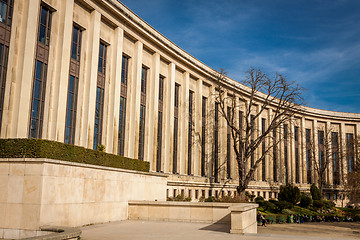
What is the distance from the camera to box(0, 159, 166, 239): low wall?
1467cm

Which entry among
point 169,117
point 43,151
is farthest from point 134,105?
point 43,151

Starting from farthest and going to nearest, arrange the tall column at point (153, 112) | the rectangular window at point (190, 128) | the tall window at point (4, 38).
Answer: the rectangular window at point (190, 128) → the tall column at point (153, 112) → the tall window at point (4, 38)

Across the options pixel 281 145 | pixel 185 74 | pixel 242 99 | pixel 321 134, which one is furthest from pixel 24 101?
pixel 321 134

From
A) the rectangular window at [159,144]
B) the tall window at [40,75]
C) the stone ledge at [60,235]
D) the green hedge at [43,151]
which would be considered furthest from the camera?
the rectangular window at [159,144]

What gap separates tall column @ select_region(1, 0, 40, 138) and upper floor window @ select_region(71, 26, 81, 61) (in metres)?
4.28

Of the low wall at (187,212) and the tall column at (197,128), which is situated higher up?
the tall column at (197,128)

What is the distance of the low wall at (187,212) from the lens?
19.0m

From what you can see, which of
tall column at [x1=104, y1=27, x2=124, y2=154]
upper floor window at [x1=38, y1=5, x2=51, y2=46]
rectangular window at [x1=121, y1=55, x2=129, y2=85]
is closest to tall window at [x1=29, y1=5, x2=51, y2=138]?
upper floor window at [x1=38, y1=5, x2=51, y2=46]

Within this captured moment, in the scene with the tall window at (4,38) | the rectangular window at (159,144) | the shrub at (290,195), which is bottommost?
the shrub at (290,195)

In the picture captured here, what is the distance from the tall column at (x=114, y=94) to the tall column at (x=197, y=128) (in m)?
15.1

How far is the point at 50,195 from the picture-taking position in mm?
15141

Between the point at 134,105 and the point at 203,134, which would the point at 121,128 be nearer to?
the point at 134,105

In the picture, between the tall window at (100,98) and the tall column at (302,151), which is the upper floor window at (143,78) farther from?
the tall column at (302,151)

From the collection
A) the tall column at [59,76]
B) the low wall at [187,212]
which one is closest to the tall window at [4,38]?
the tall column at [59,76]
